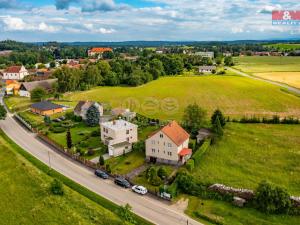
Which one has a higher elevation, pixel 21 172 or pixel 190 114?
pixel 190 114

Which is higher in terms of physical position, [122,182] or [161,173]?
[161,173]

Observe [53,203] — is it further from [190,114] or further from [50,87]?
[50,87]

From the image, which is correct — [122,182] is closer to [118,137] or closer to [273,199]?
[118,137]

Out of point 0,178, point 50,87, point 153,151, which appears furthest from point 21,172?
point 50,87

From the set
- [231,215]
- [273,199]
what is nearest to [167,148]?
[231,215]

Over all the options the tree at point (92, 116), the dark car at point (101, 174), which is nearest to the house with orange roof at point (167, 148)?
the dark car at point (101, 174)
